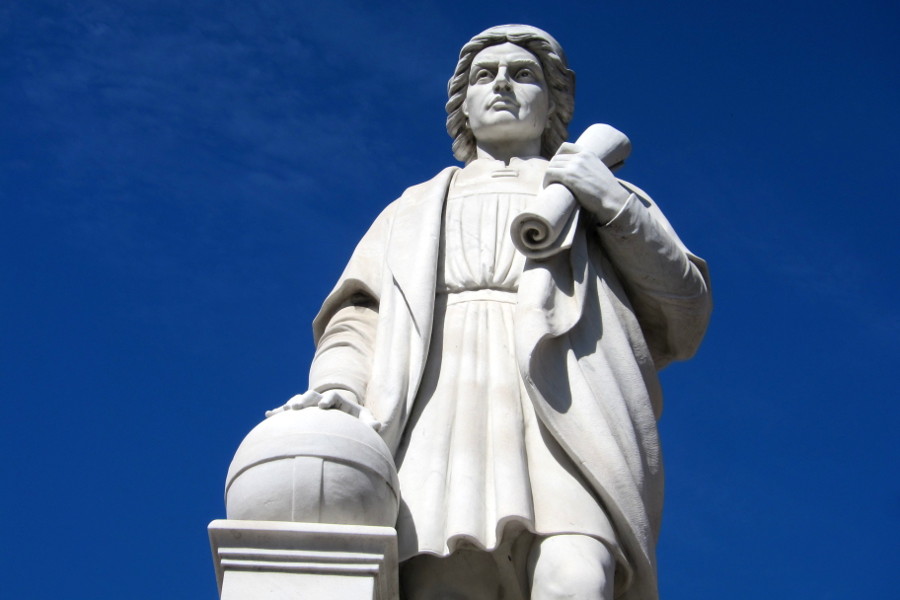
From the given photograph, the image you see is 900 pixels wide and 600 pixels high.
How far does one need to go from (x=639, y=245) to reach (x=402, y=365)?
1538 millimetres

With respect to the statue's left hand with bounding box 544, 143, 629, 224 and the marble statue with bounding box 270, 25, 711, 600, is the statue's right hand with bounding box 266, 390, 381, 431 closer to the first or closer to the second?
the marble statue with bounding box 270, 25, 711, 600

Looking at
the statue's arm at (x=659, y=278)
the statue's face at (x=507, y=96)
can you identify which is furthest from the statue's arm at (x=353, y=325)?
the statue's arm at (x=659, y=278)

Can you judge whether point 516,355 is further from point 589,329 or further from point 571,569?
point 571,569

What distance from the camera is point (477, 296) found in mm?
9086

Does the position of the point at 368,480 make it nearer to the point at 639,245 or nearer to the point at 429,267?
the point at 429,267

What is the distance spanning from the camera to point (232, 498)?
24.1 ft

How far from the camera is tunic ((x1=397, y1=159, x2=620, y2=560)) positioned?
793cm

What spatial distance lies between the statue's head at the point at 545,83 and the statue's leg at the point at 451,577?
3322mm

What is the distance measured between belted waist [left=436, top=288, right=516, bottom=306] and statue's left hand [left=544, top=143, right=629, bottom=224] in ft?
2.15

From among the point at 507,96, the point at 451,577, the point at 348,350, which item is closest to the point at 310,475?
the point at 451,577

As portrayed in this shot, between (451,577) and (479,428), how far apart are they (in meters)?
0.82

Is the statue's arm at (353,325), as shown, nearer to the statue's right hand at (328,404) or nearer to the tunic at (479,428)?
the statue's right hand at (328,404)

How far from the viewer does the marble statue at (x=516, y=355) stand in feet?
26.2

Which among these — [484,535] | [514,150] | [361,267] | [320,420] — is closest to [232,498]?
[320,420]
